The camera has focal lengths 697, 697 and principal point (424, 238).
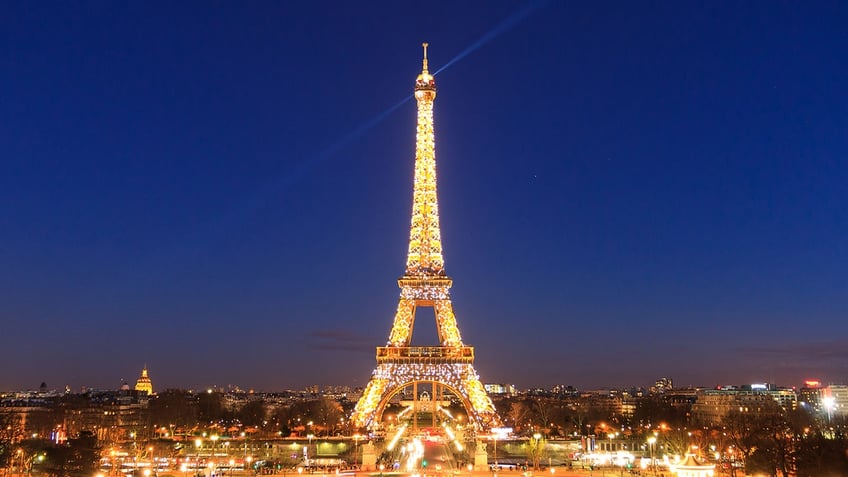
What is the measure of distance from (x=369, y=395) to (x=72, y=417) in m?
49.4

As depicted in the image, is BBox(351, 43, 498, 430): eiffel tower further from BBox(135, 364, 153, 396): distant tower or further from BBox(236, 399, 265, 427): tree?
BBox(135, 364, 153, 396): distant tower

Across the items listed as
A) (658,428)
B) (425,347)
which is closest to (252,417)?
(425,347)

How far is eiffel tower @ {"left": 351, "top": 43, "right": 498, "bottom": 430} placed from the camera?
6575 cm

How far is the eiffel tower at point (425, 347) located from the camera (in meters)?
65.8

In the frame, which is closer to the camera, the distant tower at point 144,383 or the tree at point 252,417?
the tree at point 252,417

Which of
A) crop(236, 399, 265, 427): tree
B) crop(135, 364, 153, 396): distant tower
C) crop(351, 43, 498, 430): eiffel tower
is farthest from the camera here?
crop(135, 364, 153, 396): distant tower

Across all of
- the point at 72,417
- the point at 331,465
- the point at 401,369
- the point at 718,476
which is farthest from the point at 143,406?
the point at 718,476

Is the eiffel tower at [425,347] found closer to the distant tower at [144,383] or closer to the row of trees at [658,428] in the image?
the row of trees at [658,428]

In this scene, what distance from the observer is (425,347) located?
221ft

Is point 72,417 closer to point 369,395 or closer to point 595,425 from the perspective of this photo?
point 369,395

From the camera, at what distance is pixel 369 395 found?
65.8m

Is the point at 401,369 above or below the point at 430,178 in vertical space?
below

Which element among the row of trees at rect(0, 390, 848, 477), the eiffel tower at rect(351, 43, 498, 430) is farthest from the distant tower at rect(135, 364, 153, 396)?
the eiffel tower at rect(351, 43, 498, 430)

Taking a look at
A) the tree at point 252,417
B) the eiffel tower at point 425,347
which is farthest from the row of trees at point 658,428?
the eiffel tower at point 425,347
